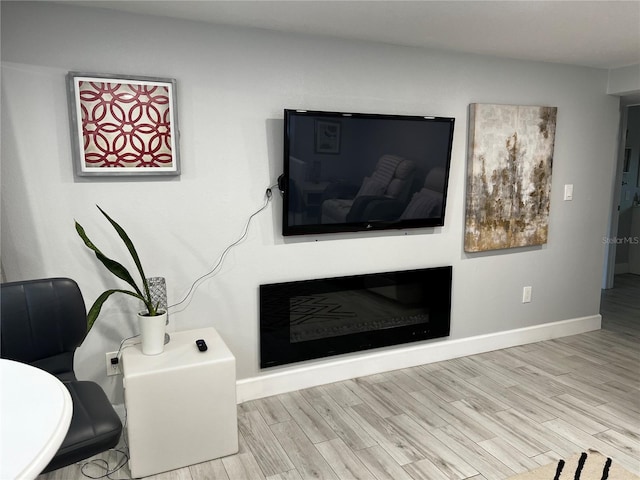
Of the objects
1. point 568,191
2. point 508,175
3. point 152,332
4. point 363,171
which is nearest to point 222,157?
point 363,171

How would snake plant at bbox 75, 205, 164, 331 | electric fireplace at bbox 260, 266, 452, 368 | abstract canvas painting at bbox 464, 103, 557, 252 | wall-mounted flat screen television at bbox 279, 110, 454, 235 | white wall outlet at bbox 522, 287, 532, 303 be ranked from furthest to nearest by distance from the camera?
1. white wall outlet at bbox 522, 287, 532, 303
2. abstract canvas painting at bbox 464, 103, 557, 252
3. electric fireplace at bbox 260, 266, 452, 368
4. wall-mounted flat screen television at bbox 279, 110, 454, 235
5. snake plant at bbox 75, 205, 164, 331

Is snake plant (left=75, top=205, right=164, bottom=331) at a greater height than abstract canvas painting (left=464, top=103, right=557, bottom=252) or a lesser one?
lesser

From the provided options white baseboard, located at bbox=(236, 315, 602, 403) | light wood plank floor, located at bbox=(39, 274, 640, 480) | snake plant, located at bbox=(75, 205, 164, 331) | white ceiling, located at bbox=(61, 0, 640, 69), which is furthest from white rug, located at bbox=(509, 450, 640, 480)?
white ceiling, located at bbox=(61, 0, 640, 69)

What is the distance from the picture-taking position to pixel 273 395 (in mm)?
2945

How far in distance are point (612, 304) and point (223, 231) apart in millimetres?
4069

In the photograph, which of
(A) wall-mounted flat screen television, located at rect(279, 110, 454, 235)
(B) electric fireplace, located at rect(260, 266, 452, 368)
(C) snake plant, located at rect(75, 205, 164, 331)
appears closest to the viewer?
(C) snake plant, located at rect(75, 205, 164, 331)

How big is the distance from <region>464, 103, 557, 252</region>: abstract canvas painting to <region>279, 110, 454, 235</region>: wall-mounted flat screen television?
283mm

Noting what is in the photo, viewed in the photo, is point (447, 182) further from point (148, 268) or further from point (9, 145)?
point (9, 145)

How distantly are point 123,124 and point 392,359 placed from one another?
Answer: 218cm

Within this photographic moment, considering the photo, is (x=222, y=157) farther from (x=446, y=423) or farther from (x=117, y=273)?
(x=446, y=423)

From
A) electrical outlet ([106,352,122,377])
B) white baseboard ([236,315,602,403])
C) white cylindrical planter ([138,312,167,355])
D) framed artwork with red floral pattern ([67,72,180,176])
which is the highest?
framed artwork with red floral pattern ([67,72,180,176])

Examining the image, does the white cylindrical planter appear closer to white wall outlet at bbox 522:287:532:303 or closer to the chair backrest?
the chair backrest

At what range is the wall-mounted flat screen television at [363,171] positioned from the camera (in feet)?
8.96

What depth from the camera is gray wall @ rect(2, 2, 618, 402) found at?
2279 millimetres
